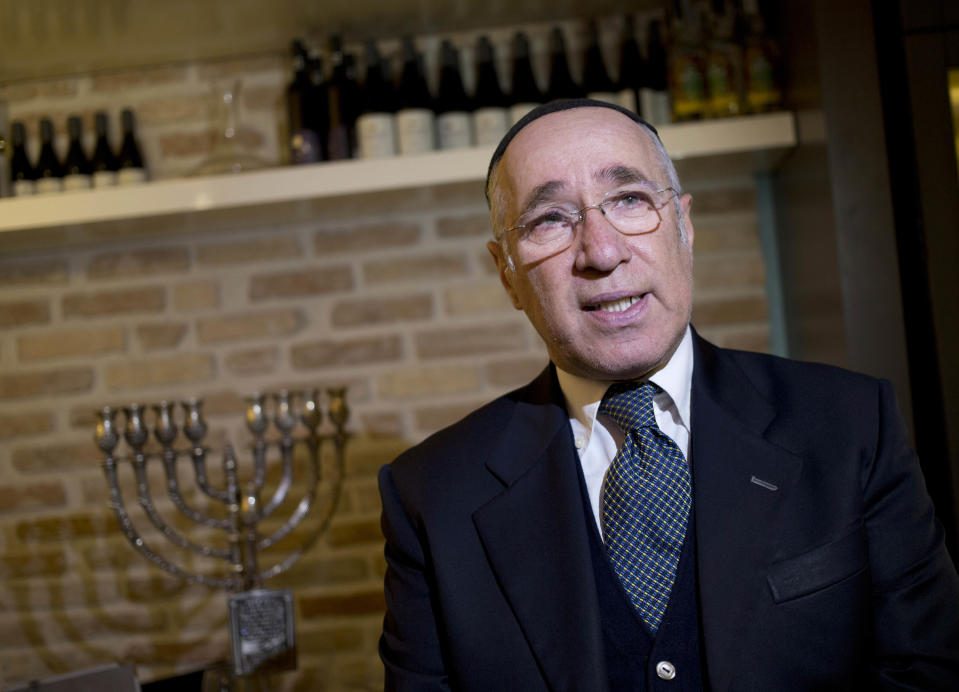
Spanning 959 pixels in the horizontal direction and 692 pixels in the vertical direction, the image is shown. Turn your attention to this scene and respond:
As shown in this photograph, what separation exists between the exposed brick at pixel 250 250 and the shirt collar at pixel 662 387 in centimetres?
91

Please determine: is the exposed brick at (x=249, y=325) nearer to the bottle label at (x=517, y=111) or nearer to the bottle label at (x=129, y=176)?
the bottle label at (x=129, y=176)

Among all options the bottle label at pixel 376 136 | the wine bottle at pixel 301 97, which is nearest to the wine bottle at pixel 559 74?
the bottle label at pixel 376 136

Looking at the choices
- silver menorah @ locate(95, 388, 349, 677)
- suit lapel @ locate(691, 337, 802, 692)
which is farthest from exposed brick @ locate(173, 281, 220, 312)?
suit lapel @ locate(691, 337, 802, 692)

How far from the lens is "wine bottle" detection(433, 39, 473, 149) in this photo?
1.59 metres

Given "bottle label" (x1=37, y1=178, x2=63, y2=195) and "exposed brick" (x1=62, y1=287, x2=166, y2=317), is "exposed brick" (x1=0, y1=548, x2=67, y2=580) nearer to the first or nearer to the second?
"exposed brick" (x1=62, y1=287, x2=166, y2=317)

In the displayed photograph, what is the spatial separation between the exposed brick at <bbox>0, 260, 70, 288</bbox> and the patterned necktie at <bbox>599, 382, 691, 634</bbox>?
134 cm

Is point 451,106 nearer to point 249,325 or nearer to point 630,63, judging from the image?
point 630,63

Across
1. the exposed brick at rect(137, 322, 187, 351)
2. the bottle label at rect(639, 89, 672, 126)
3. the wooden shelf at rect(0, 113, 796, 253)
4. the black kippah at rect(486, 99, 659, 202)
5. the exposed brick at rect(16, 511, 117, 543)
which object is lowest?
the exposed brick at rect(16, 511, 117, 543)

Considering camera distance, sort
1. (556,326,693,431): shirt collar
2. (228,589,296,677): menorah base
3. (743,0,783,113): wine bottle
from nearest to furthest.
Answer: (556,326,693,431): shirt collar < (228,589,296,677): menorah base < (743,0,783,113): wine bottle

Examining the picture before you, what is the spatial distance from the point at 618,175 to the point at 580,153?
51 millimetres

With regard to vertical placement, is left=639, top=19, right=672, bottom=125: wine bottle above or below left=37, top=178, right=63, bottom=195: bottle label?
above

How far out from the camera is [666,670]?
2.91ft

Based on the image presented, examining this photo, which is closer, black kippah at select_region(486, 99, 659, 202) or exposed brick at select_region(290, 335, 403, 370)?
black kippah at select_region(486, 99, 659, 202)

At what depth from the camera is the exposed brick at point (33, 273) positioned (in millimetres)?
1800
